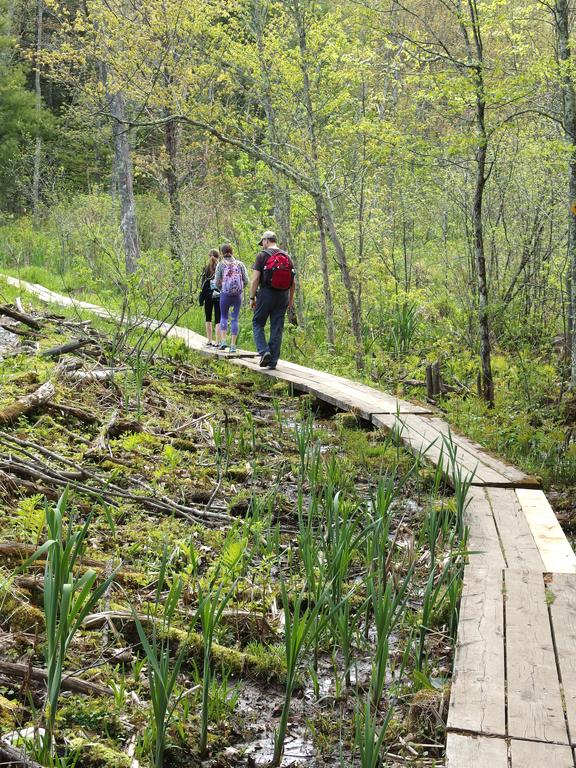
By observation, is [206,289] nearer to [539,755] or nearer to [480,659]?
[480,659]

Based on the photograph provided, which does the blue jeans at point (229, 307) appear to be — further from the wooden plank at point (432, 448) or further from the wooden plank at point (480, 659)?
the wooden plank at point (480, 659)

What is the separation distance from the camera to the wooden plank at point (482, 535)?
4305 mm

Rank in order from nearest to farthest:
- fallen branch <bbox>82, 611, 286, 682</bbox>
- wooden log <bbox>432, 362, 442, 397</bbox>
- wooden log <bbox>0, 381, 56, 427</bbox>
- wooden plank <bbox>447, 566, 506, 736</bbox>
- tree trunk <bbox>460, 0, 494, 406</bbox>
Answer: wooden plank <bbox>447, 566, 506, 736</bbox>
fallen branch <bbox>82, 611, 286, 682</bbox>
wooden log <bbox>0, 381, 56, 427</bbox>
tree trunk <bbox>460, 0, 494, 406</bbox>
wooden log <bbox>432, 362, 442, 397</bbox>

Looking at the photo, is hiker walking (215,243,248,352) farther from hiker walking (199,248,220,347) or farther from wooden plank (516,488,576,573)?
wooden plank (516,488,576,573)

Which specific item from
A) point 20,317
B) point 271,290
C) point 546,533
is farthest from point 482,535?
point 271,290

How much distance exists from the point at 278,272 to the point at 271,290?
27 centimetres

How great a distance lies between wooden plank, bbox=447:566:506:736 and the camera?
283 cm

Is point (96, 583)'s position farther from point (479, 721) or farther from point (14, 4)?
point (14, 4)

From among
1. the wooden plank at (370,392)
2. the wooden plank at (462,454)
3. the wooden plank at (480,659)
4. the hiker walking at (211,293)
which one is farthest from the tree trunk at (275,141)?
the wooden plank at (480,659)

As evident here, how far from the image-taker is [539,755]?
2.59 m

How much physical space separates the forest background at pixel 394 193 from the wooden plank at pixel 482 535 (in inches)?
67.0

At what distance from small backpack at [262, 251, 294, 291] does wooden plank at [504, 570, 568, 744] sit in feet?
21.2

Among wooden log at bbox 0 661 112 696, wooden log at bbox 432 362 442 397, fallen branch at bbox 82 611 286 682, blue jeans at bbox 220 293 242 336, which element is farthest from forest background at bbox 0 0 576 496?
wooden log at bbox 0 661 112 696

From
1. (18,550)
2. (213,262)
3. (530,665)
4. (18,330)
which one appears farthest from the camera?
(213,262)
